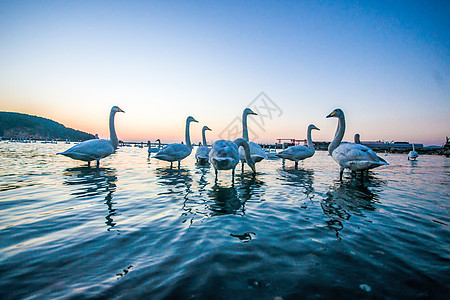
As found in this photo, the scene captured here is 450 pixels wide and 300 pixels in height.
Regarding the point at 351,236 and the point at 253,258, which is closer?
the point at 253,258

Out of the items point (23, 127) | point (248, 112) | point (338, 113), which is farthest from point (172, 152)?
point (23, 127)

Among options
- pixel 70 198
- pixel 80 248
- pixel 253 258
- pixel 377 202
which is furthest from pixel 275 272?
pixel 70 198

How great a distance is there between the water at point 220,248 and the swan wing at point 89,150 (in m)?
5.20

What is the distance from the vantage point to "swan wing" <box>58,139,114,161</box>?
9.92 meters

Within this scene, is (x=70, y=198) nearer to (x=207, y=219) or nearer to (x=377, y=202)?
(x=207, y=219)

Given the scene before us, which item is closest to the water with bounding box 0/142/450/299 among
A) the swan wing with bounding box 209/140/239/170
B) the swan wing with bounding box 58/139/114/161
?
the swan wing with bounding box 209/140/239/170

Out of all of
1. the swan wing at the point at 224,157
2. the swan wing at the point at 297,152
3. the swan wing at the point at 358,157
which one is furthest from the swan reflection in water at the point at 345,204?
the swan wing at the point at 297,152

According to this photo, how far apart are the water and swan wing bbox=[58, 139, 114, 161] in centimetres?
520

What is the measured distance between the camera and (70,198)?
5109mm

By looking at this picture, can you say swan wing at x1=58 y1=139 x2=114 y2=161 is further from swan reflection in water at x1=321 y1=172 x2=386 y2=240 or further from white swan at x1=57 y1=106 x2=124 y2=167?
swan reflection in water at x1=321 y1=172 x2=386 y2=240

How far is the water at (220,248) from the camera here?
76.9 inches

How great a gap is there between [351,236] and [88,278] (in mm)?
3596

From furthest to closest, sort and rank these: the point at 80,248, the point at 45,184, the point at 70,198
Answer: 1. the point at 45,184
2. the point at 70,198
3. the point at 80,248

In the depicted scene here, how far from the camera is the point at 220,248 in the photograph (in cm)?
270
